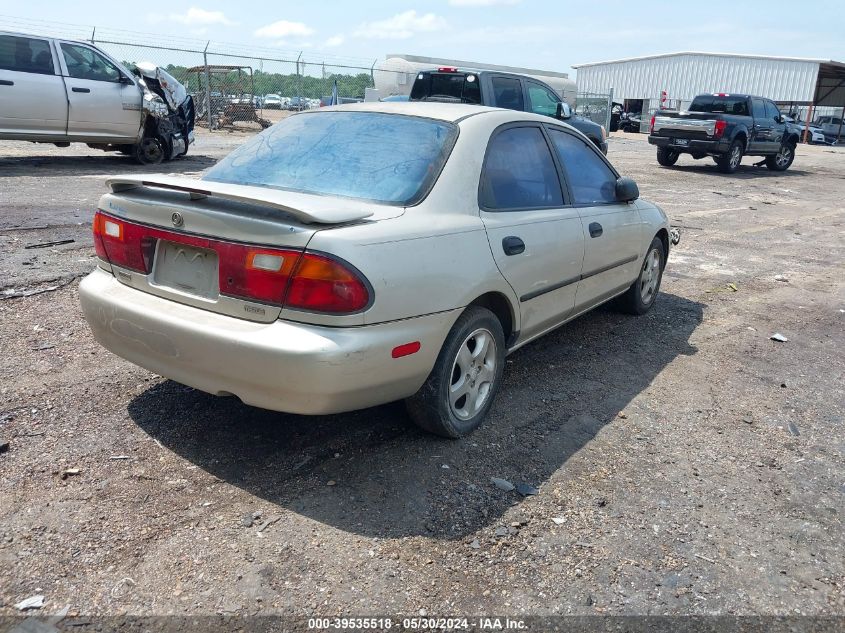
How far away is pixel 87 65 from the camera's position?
12.2 meters

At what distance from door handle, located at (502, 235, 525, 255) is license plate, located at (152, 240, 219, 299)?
1421 millimetres

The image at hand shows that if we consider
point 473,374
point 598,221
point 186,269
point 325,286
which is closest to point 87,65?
point 598,221

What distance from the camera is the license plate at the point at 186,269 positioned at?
9.87ft

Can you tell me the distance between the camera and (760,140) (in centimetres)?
1891

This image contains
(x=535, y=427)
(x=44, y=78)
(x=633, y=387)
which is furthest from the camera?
(x=44, y=78)

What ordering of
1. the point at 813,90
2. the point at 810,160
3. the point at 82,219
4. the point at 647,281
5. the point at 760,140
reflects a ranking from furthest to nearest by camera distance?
the point at 813,90 → the point at 810,160 → the point at 760,140 → the point at 82,219 → the point at 647,281

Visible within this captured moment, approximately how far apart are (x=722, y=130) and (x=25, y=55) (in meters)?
15.1

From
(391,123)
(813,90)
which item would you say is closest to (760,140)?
(391,123)

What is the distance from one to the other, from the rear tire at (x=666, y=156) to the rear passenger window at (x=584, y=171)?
1555 centimetres

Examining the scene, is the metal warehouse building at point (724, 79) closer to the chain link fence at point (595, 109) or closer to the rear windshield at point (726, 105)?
the chain link fence at point (595, 109)

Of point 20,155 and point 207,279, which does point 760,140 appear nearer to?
point 20,155

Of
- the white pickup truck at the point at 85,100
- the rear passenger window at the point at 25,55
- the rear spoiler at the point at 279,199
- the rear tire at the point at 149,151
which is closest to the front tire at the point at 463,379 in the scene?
the rear spoiler at the point at 279,199

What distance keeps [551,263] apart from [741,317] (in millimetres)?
2857

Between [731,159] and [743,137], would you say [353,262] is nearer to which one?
[731,159]
